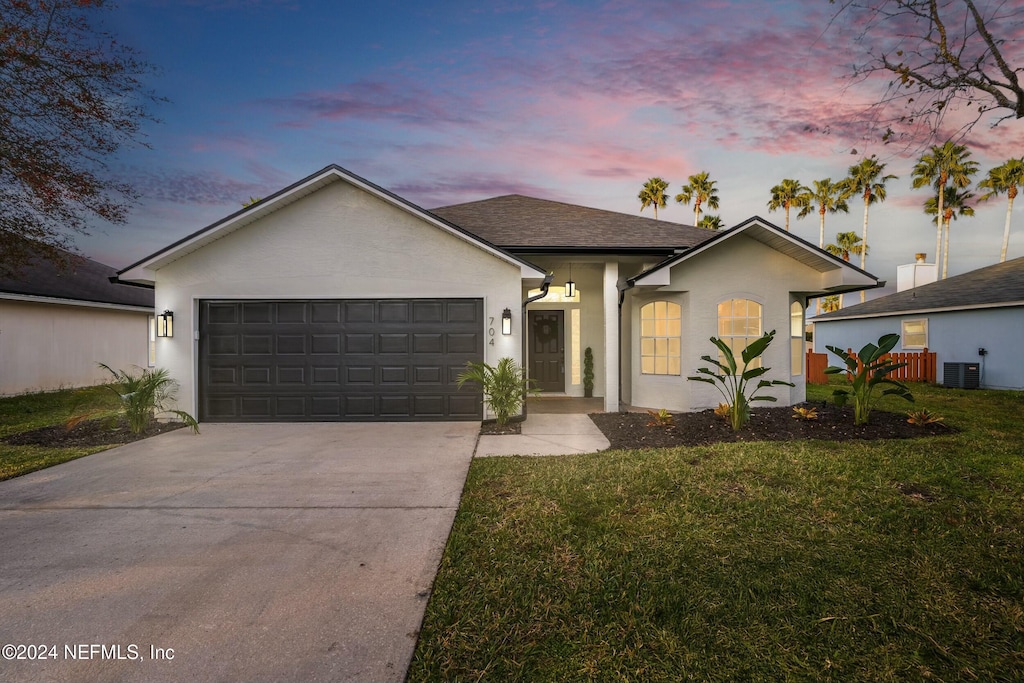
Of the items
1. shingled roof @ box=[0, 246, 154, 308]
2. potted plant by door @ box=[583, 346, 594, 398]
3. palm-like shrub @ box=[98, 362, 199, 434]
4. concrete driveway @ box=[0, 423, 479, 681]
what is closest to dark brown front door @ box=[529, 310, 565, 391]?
potted plant by door @ box=[583, 346, 594, 398]

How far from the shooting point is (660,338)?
999 centimetres

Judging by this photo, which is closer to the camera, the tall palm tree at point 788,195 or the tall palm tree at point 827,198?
the tall palm tree at point 827,198

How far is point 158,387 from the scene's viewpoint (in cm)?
856

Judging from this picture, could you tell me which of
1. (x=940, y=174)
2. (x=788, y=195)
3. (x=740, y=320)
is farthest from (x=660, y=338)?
(x=788, y=195)

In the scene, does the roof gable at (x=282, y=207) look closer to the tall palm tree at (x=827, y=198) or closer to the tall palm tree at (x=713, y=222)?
the tall palm tree at (x=713, y=222)

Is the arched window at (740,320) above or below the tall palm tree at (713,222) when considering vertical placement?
below

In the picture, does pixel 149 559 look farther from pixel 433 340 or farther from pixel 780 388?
pixel 780 388

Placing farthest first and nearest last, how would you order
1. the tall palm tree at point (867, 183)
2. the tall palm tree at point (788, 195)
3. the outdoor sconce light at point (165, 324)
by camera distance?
1. the tall palm tree at point (788, 195)
2. the tall palm tree at point (867, 183)
3. the outdoor sconce light at point (165, 324)

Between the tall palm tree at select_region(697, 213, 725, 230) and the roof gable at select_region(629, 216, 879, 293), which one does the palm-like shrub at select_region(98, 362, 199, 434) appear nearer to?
the roof gable at select_region(629, 216, 879, 293)

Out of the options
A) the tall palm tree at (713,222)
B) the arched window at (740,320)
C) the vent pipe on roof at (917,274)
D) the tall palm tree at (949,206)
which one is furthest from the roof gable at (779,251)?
the tall palm tree at (949,206)

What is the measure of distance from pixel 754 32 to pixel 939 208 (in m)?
25.4

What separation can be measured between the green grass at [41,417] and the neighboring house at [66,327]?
30.7 inches

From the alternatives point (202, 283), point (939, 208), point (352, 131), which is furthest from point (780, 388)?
point (939, 208)

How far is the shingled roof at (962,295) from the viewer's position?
45.2ft
